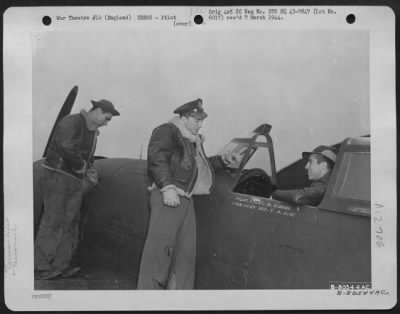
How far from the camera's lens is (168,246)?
3.86ft

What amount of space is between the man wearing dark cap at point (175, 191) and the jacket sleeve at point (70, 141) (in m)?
0.18

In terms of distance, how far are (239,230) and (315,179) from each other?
0.74 feet

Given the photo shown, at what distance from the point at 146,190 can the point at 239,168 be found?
0.24 meters

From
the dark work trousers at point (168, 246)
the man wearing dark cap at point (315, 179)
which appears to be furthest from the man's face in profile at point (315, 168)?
the dark work trousers at point (168, 246)

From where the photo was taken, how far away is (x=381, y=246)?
3.88 ft

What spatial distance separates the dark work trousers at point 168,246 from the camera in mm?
1176

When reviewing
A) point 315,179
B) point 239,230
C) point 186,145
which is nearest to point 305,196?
point 315,179

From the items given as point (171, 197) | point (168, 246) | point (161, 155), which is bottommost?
A: point (168, 246)

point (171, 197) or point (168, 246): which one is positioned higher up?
point (171, 197)

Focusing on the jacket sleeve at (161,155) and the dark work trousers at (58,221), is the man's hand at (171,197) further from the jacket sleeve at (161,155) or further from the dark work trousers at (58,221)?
the dark work trousers at (58,221)

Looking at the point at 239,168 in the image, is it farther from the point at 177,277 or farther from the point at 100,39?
the point at 100,39

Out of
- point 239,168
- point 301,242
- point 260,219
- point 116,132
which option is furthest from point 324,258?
point 116,132

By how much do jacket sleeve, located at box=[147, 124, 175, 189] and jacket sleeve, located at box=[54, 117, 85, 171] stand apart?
A: 17 centimetres

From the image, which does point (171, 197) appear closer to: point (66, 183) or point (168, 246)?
point (168, 246)
